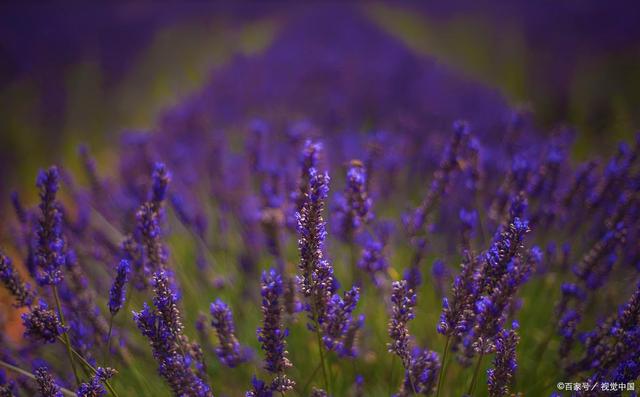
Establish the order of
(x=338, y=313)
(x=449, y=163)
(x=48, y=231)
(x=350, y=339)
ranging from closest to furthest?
(x=338, y=313), (x=48, y=231), (x=350, y=339), (x=449, y=163)

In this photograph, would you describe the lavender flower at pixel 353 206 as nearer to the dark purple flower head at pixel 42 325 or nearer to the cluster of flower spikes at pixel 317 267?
the cluster of flower spikes at pixel 317 267

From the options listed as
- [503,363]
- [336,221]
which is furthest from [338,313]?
[336,221]

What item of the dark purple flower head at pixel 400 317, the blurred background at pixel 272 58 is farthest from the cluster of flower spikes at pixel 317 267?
the blurred background at pixel 272 58

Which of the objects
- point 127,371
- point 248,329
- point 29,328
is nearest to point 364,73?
point 248,329

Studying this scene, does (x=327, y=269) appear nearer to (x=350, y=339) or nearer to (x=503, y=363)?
(x=350, y=339)

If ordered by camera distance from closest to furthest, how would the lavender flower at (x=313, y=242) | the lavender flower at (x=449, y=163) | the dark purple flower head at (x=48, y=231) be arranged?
the lavender flower at (x=313, y=242) < the dark purple flower head at (x=48, y=231) < the lavender flower at (x=449, y=163)

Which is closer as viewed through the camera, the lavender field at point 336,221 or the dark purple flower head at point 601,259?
the lavender field at point 336,221

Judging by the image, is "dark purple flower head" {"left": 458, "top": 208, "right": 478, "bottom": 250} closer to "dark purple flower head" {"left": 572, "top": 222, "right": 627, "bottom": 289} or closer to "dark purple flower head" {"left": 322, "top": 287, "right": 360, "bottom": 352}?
"dark purple flower head" {"left": 572, "top": 222, "right": 627, "bottom": 289}
